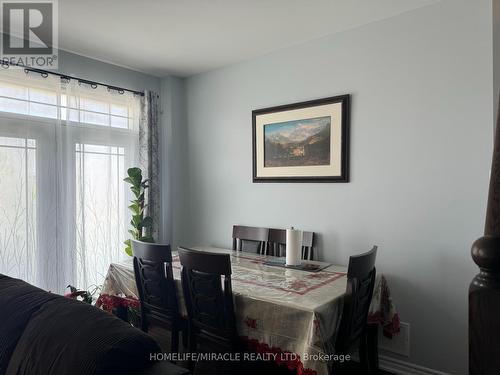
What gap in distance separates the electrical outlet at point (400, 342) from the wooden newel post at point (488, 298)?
6.85 ft

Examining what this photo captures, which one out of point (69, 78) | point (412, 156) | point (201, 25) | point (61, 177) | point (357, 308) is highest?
point (201, 25)

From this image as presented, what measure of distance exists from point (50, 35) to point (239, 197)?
2120mm

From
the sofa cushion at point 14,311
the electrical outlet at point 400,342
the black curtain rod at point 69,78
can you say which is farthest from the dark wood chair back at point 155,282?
the black curtain rod at point 69,78

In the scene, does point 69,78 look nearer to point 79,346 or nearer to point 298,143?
point 298,143

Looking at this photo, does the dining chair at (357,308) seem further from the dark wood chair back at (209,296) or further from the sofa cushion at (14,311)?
the sofa cushion at (14,311)

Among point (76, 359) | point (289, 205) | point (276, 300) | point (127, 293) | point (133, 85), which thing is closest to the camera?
point (76, 359)

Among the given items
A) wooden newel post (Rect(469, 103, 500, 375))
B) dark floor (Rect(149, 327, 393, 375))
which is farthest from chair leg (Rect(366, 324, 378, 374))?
wooden newel post (Rect(469, 103, 500, 375))

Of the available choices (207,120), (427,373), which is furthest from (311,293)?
(207,120)

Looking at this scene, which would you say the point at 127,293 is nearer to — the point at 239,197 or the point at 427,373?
the point at 239,197

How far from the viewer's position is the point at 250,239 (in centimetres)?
315

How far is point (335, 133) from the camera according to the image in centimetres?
270

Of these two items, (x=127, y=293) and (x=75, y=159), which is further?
(x=75, y=159)

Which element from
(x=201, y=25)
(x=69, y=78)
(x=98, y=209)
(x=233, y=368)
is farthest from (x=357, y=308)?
(x=69, y=78)

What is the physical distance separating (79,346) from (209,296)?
88 centimetres
